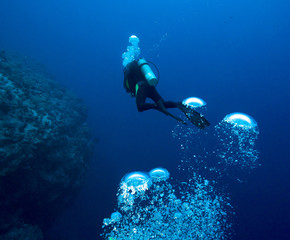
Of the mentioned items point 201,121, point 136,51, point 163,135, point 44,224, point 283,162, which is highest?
point 283,162

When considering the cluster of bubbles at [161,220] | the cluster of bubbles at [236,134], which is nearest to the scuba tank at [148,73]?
the cluster of bubbles at [236,134]

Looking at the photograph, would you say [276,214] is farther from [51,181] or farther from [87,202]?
[51,181]

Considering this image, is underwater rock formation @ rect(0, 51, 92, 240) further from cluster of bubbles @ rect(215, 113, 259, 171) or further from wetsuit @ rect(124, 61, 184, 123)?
cluster of bubbles @ rect(215, 113, 259, 171)

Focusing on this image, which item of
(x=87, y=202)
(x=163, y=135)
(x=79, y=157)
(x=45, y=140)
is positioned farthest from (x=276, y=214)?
(x=45, y=140)

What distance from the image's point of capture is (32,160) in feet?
19.8

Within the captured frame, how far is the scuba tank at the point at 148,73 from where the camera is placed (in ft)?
12.6

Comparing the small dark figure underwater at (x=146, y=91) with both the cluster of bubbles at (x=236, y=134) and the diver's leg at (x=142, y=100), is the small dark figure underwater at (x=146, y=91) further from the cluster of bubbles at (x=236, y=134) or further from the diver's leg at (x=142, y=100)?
the cluster of bubbles at (x=236, y=134)

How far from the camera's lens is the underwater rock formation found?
5.36 meters

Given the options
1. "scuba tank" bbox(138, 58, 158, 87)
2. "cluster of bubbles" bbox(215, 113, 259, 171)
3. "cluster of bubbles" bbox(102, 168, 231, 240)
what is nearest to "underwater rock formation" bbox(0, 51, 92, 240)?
"cluster of bubbles" bbox(102, 168, 231, 240)

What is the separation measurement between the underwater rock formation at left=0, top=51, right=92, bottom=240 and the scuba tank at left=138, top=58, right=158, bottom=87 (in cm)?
408

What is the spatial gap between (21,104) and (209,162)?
15.1 metres

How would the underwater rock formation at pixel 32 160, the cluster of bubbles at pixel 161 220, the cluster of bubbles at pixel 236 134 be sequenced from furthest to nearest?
the cluster of bubbles at pixel 161 220, the cluster of bubbles at pixel 236 134, the underwater rock formation at pixel 32 160

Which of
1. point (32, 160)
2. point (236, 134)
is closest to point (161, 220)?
point (32, 160)

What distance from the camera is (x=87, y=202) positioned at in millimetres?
12039
